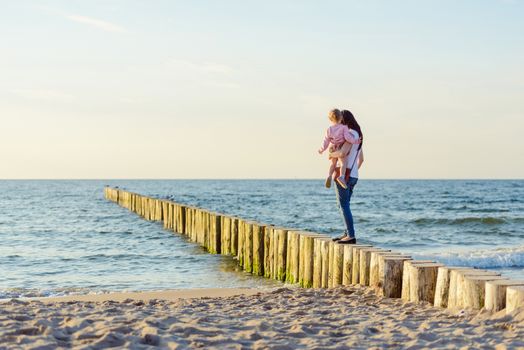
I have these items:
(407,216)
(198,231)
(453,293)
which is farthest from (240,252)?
(407,216)

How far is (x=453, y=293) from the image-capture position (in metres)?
6.36

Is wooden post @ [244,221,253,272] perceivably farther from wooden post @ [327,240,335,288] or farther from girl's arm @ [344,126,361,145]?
girl's arm @ [344,126,361,145]

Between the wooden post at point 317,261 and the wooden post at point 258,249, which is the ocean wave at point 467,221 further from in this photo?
the wooden post at point 317,261

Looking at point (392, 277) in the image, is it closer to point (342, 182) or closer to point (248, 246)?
point (342, 182)

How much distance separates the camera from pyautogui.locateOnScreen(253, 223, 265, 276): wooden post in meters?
11.3

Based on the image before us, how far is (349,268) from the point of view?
809 centimetres

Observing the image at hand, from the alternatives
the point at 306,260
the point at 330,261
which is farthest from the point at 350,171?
the point at 306,260

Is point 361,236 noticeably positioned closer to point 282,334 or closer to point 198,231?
point 198,231

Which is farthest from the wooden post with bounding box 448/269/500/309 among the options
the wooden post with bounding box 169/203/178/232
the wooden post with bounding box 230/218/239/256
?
the wooden post with bounding box 169/203/178/232

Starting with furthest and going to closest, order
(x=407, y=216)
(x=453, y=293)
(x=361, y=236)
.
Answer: (x=407, y=216) < (x=361, y=236) < (x=453, y=293)

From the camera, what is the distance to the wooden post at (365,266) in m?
7.67

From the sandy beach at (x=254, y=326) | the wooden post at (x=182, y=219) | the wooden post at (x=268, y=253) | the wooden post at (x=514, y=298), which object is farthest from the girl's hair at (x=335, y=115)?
the wooden post at (x=182, y=219)

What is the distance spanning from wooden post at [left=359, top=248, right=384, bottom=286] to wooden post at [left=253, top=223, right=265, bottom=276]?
3.61 meters

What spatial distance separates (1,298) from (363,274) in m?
4.84
